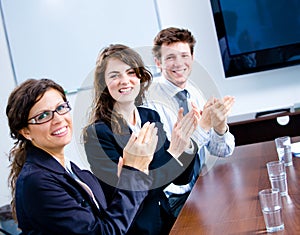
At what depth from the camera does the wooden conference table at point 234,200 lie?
116cm

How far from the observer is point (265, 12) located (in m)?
3.03

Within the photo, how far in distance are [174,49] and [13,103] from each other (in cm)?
95

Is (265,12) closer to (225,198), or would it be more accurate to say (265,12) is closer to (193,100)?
(193,100)

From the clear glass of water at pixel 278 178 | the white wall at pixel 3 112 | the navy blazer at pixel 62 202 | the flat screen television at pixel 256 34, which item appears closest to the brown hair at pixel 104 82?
the navy blazer at pixel 62 202

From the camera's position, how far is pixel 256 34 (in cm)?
307

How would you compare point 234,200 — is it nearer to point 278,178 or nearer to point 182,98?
point 278,178

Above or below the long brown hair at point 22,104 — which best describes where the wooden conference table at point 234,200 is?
below

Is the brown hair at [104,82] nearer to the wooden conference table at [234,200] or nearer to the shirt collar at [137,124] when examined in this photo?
the shirt collar at [137,124]

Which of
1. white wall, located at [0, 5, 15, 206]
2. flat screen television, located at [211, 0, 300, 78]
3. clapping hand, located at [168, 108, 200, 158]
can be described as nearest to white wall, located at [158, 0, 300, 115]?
flat screen television, located at [211, 0, 300, 78]

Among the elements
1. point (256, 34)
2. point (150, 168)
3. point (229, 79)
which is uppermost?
point (256, 34)

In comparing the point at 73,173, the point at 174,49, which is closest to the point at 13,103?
the point at 73,173

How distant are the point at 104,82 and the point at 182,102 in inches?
19.6

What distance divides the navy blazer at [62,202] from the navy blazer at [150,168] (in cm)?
11

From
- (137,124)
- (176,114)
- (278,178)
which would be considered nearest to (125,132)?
(137,124)
